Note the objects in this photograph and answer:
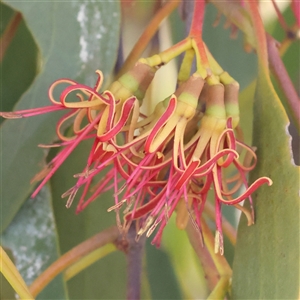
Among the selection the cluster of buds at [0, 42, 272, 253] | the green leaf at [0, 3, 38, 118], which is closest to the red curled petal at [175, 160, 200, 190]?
the cluster of buds at [0, 42, 272, 253]

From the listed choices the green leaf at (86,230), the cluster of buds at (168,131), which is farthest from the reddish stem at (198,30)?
the green leaf at (86,230)

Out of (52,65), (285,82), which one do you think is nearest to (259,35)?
(285,82)

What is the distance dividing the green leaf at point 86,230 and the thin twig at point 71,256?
6 cm

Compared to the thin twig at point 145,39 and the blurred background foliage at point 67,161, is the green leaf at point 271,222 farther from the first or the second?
the thin twig at point 145,39

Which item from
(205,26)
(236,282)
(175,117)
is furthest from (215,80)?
(205,26)

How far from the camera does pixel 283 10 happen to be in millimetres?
504

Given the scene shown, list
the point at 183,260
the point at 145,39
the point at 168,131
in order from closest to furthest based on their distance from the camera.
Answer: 1. the point at 168,131
2. the point at 145,39
3. the point at 183,260

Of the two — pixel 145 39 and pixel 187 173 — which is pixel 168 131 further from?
pixel 145 39

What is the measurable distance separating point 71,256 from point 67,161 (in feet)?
0.32

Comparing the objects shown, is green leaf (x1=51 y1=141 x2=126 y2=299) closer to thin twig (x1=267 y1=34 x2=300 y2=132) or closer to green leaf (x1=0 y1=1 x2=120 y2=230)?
green leaf (x1=0 y1=1 x2=120 y2=230)

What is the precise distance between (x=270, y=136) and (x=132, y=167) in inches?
4.0

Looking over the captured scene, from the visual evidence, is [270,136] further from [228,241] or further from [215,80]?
[228,241]

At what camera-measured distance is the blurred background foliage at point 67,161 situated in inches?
13.3

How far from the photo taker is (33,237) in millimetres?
360
